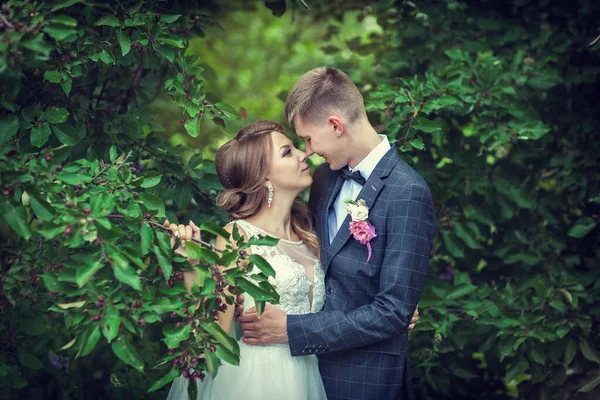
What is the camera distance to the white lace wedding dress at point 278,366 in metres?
2.89

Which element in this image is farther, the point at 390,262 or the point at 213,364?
the point at 390,262

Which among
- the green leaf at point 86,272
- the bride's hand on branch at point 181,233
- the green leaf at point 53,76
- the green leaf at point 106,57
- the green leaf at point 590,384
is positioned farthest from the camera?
the green leaf at point 590,384

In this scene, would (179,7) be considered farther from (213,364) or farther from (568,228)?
(568,228)

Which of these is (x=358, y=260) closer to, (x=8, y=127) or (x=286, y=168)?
(x=286, y=168)

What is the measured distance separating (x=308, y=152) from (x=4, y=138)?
4.17 ft

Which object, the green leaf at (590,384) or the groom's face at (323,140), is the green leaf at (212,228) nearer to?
the groom's face at (323,140)

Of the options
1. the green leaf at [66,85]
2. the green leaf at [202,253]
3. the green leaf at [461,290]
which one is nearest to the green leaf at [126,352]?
the green leaf at [202,253]

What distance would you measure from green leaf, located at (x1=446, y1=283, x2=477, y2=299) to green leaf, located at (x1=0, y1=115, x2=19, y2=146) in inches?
89.6

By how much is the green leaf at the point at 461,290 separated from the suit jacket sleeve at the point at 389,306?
861mm

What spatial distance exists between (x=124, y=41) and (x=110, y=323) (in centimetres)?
115

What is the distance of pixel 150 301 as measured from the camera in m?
2.29

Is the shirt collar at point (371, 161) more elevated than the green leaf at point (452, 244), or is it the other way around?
the shirt collar at point (371, 161)

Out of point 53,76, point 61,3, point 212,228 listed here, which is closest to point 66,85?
point 53,76

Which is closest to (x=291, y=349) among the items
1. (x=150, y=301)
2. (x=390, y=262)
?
(x=390, y=262)
